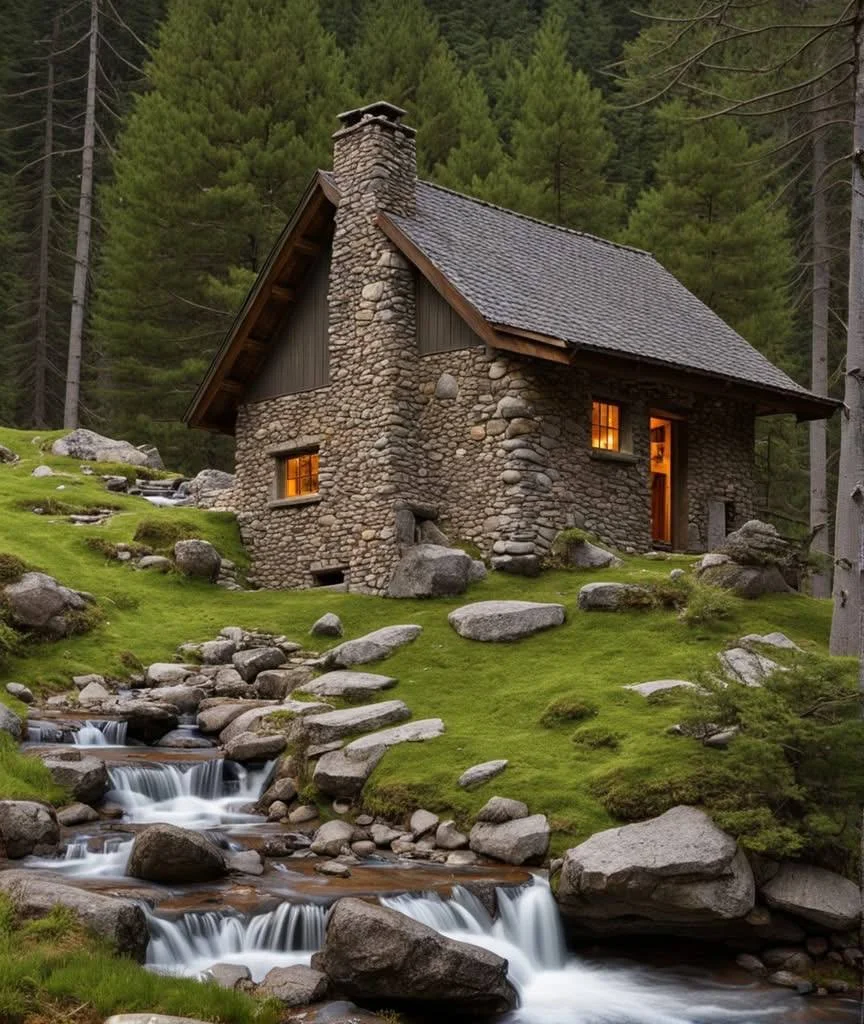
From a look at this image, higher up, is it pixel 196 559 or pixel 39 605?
pixel 196 559

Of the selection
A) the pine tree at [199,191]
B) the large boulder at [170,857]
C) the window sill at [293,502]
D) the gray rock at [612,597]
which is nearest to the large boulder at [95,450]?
the pine tree at [199,191]

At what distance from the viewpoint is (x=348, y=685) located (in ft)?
46.6

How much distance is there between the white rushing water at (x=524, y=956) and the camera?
8.39 m

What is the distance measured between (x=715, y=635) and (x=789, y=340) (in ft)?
82.8

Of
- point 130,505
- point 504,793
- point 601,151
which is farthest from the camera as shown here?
point 601,151

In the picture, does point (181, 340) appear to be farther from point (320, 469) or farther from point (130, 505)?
point (320, 469)

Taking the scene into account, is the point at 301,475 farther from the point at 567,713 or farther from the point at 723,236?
the point at 723,236

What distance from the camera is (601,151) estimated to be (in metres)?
35.5

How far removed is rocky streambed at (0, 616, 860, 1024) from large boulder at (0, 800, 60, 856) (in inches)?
0.7

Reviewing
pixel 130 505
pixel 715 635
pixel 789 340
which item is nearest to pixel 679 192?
pixel 789 340

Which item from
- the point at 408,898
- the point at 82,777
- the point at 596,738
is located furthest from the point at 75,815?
the point at 596,738

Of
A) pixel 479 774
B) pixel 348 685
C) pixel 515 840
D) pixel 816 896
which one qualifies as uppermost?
pixel 348 685

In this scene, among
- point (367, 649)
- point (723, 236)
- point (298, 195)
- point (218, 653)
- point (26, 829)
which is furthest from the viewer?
point (298, 195)

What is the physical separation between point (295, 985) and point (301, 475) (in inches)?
605
